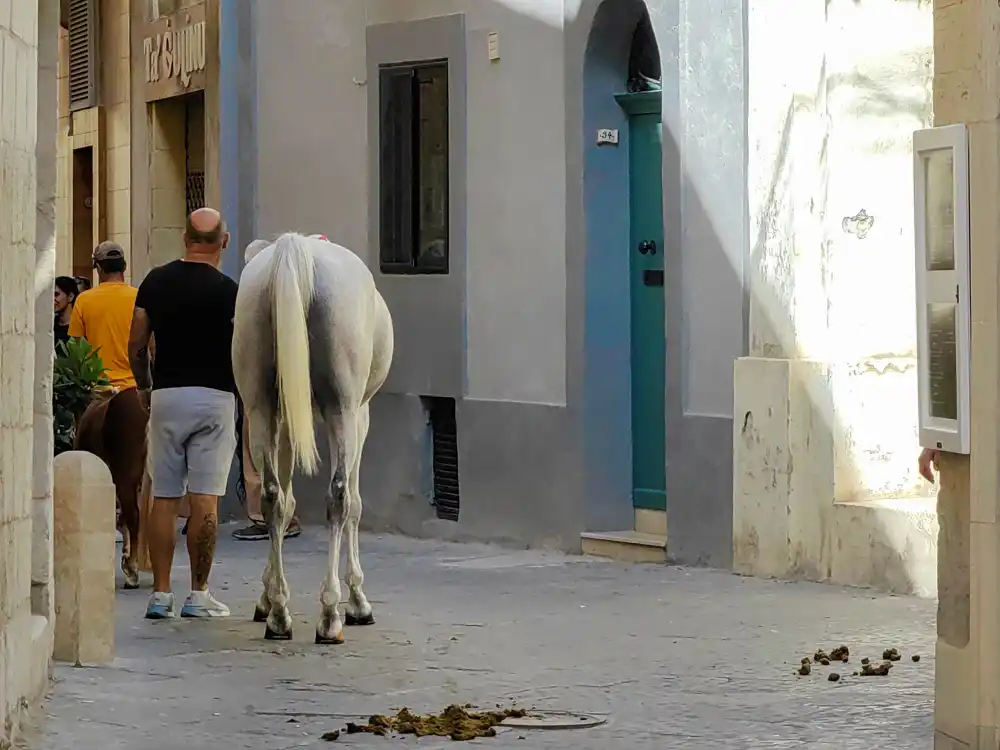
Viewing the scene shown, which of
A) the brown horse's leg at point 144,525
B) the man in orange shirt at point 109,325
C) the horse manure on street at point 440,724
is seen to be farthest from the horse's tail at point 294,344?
the man in orange shirt at point 109,325

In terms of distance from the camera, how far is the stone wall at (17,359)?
700cm

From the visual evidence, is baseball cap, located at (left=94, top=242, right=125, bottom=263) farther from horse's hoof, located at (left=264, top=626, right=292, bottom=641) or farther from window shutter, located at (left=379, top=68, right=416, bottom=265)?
horse's hoof, located at (left=264, top=626, right=292, bottom=641)

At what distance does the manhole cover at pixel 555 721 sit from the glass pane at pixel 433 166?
288 inches

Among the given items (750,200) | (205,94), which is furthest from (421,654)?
(205,94)

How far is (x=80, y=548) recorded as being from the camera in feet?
28.8

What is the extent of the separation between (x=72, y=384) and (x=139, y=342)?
1006mm

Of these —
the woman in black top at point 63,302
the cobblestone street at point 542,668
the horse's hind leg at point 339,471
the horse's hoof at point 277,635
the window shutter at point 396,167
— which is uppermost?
the window shutter at point 396,167

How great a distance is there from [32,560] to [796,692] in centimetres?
308

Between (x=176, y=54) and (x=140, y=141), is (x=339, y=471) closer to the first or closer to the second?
(x=176, y=54)

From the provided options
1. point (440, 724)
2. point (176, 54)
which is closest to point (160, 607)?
Result: point (440, 724)

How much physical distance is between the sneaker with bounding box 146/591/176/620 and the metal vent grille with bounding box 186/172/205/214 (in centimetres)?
915

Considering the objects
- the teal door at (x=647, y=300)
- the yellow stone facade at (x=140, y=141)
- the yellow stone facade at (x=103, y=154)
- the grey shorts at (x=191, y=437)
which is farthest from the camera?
the yellow stone facade at (x=103, y=154)

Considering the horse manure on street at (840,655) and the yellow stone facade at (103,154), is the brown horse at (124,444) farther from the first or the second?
the yellow stone facade at (103,154)

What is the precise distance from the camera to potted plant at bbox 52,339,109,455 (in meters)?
11.6
